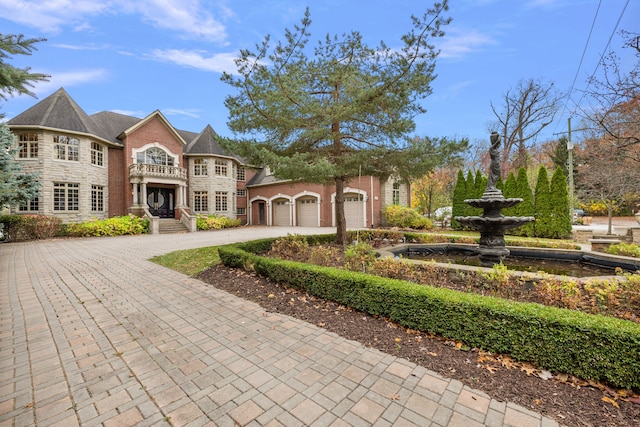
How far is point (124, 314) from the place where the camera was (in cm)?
407

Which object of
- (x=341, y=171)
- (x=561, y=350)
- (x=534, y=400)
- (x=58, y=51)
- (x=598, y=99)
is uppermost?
(x=58, y=51)

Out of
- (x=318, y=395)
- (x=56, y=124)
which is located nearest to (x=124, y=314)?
(x=318, y=395)

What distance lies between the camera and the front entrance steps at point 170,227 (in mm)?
18047

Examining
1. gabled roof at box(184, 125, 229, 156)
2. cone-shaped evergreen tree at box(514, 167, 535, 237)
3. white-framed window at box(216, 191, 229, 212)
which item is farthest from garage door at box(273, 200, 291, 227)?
cone-shaped evergreen tree at box(514, 167, 535, 237)

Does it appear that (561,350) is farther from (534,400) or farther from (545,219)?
(545,219)

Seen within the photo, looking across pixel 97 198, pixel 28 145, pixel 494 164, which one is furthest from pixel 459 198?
pixel 28 145

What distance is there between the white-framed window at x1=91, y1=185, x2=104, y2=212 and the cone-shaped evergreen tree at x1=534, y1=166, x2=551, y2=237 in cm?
2677

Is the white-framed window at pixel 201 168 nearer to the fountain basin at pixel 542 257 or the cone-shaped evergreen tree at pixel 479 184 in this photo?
the fountain basin at pixel 542 257

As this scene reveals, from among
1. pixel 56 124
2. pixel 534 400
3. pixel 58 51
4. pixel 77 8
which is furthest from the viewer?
pixel 56 124

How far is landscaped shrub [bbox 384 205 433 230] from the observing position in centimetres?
1697

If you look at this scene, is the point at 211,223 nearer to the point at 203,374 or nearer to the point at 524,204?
the point at 203,374

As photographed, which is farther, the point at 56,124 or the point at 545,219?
the point at 56,124

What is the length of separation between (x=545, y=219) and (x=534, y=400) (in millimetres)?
14700

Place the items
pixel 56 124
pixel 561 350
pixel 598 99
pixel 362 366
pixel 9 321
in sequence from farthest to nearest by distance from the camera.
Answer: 1. pixel 56 124
2. pixel 598 99
3. pixel 9 321
4. pixel 362 366
5. pixel 561 350
